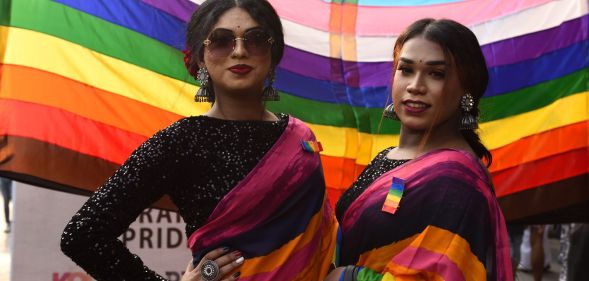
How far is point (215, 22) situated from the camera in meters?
2.47

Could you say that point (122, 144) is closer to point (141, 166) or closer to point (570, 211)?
point (141, 166)

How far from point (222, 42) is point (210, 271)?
2.20 ft

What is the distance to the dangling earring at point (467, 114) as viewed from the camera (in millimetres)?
2443

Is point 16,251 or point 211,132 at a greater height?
point 211,132

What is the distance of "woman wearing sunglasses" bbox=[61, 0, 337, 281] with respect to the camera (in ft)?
7.70

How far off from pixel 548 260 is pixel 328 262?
7.54 m

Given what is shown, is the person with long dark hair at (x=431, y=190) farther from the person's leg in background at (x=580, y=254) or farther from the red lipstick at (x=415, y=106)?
the person's leg in background at (x=580, y=254)

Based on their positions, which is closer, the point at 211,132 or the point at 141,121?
the point at 211,132

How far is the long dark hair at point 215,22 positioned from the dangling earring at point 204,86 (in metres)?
0.03

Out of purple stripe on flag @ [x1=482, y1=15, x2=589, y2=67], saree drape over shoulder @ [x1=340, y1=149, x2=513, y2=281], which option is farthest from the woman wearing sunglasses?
purple stripe on flag @ [x1=482, y1=15, x2=589, y2=67]

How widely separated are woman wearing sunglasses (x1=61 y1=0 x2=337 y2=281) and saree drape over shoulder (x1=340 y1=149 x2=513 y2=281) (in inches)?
9.1

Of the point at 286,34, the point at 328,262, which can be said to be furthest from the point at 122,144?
the point at 328,262

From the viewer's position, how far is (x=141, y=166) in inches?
92.4

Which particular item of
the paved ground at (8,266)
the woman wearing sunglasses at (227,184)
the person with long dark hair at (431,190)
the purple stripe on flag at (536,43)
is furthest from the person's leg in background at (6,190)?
the person with long dark hair at (431,190)
